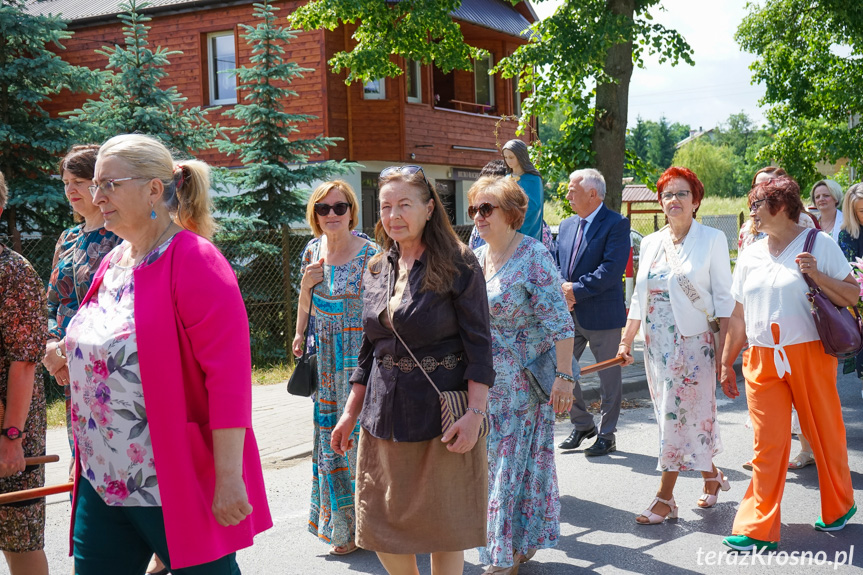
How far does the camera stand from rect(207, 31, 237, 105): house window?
21.1 m

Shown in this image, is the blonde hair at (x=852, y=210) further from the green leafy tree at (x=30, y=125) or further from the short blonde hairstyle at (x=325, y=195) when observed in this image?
the green leafy tree at (x=30, y=125)

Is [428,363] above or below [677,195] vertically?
below

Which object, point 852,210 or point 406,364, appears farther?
point 852,210

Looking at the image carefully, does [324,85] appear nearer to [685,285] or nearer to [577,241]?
[577,241]

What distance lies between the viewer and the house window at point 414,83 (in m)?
22.5

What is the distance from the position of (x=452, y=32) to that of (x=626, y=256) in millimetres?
8081

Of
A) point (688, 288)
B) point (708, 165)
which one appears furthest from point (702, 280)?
point (708, 165)

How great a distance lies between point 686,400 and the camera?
5469 millimetres

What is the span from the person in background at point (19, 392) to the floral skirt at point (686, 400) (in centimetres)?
359

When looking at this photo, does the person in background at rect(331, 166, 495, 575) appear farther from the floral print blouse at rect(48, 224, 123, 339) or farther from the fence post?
the fence post

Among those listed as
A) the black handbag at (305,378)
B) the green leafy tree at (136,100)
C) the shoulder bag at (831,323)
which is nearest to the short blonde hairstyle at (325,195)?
the black handbag at (305,378)

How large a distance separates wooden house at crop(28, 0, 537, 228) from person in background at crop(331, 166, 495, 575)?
15.9 meters

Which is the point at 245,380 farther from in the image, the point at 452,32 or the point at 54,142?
the point at 452,32

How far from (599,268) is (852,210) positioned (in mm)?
2354
